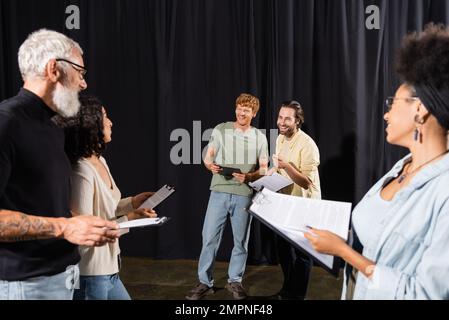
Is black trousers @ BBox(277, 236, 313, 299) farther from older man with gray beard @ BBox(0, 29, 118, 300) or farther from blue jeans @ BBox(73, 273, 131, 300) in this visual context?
older man with gray beard @ BBox(0, 29, 118, 300)

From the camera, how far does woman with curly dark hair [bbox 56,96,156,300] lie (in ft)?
4.76

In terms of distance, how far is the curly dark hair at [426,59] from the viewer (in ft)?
3.37

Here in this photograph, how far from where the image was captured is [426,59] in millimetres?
1062

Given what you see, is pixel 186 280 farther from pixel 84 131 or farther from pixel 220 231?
pixel 84 131

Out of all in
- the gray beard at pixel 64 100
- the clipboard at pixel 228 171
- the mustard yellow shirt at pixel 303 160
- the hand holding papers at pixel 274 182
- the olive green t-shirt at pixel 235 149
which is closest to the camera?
the gray beard at pixel 64 100

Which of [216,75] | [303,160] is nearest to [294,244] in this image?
[303,160]

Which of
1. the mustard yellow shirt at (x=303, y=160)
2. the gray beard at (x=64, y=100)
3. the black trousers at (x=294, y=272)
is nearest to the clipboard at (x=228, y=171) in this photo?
the mustard yellow shirt at (x=303, y=160)

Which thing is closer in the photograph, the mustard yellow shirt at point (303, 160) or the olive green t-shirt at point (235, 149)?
the mustard yellow shirt at point (303, 160)

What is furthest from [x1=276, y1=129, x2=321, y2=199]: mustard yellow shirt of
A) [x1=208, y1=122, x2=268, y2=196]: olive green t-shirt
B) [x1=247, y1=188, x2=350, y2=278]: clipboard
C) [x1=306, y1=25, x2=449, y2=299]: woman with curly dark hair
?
[x1=306, y1=25, x2=449, y2=299]: woman with curly dark hair

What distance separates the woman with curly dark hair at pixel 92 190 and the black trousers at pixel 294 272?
156 centimetres

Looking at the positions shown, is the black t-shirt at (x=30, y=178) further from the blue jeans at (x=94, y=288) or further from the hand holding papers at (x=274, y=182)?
the hand holding papers at (x=274, y=182)

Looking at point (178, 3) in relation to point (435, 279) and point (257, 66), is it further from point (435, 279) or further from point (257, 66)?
point (435, 279)

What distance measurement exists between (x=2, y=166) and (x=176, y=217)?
280 centimetres

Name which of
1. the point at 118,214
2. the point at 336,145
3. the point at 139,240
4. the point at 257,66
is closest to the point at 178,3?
the point at 257,66
